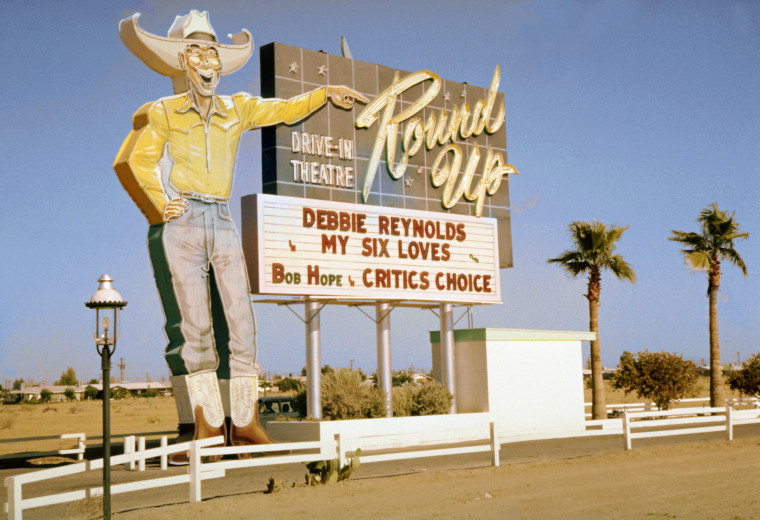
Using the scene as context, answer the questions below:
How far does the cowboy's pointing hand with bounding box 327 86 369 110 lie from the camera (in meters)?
30.0

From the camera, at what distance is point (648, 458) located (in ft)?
78.3

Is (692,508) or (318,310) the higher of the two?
(318,310)

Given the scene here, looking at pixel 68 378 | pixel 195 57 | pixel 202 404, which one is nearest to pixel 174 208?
pixel 195 57

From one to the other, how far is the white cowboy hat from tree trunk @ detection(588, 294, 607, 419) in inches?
829

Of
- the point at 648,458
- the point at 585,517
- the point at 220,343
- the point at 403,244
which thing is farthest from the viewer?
the point at 403,244

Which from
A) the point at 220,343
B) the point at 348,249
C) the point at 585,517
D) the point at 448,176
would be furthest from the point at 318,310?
the point at 585,517

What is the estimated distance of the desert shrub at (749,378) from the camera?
48906 mm

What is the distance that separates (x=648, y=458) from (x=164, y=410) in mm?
55372

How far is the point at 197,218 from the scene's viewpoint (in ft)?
83.3

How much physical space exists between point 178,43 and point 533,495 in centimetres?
1551

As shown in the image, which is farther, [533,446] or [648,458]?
[533,446]

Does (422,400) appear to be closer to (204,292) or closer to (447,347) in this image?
(447,347)

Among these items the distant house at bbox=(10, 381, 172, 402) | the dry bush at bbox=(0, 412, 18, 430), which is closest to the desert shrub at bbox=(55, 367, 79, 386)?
the distant house at bbox=(10, 381, 172, 402)

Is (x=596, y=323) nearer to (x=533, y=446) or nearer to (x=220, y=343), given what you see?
(x=533, y=446)
